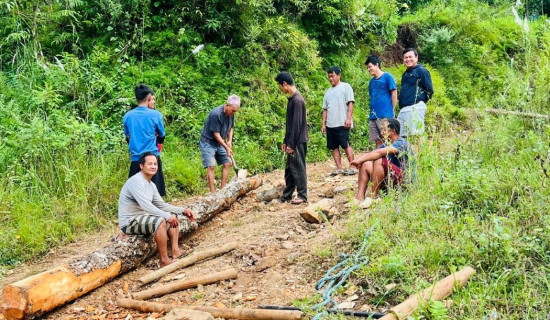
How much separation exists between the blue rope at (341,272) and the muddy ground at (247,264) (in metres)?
0.10

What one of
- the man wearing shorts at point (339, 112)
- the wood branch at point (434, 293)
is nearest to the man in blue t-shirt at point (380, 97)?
the man wearing shorts at point (339, 112)

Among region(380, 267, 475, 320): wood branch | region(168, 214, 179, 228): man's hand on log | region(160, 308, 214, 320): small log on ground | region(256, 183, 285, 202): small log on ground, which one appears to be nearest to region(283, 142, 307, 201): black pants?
region(256, 183, 285, 202): small log on ground

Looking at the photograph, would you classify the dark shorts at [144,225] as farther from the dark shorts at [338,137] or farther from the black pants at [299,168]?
the dark shorts at [338,137]

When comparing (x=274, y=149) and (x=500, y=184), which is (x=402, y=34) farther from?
(x=500, y=184)

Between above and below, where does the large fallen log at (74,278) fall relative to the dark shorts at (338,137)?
below

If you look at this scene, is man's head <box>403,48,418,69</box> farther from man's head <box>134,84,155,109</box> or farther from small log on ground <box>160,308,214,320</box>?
small log on ground <box>160,308,214,320</box>

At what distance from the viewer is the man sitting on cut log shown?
5.02 meters

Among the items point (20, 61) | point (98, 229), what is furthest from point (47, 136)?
point (20, 61)

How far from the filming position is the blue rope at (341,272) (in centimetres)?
343

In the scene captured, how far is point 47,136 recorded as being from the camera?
723cm

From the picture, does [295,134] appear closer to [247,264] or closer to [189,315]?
[247,264]

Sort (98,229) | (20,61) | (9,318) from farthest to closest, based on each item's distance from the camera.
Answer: (20,61) < (98,229) < (9,318)

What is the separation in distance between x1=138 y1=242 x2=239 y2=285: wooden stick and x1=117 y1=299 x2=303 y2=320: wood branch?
0.47 meters

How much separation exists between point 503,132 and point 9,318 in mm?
4961
